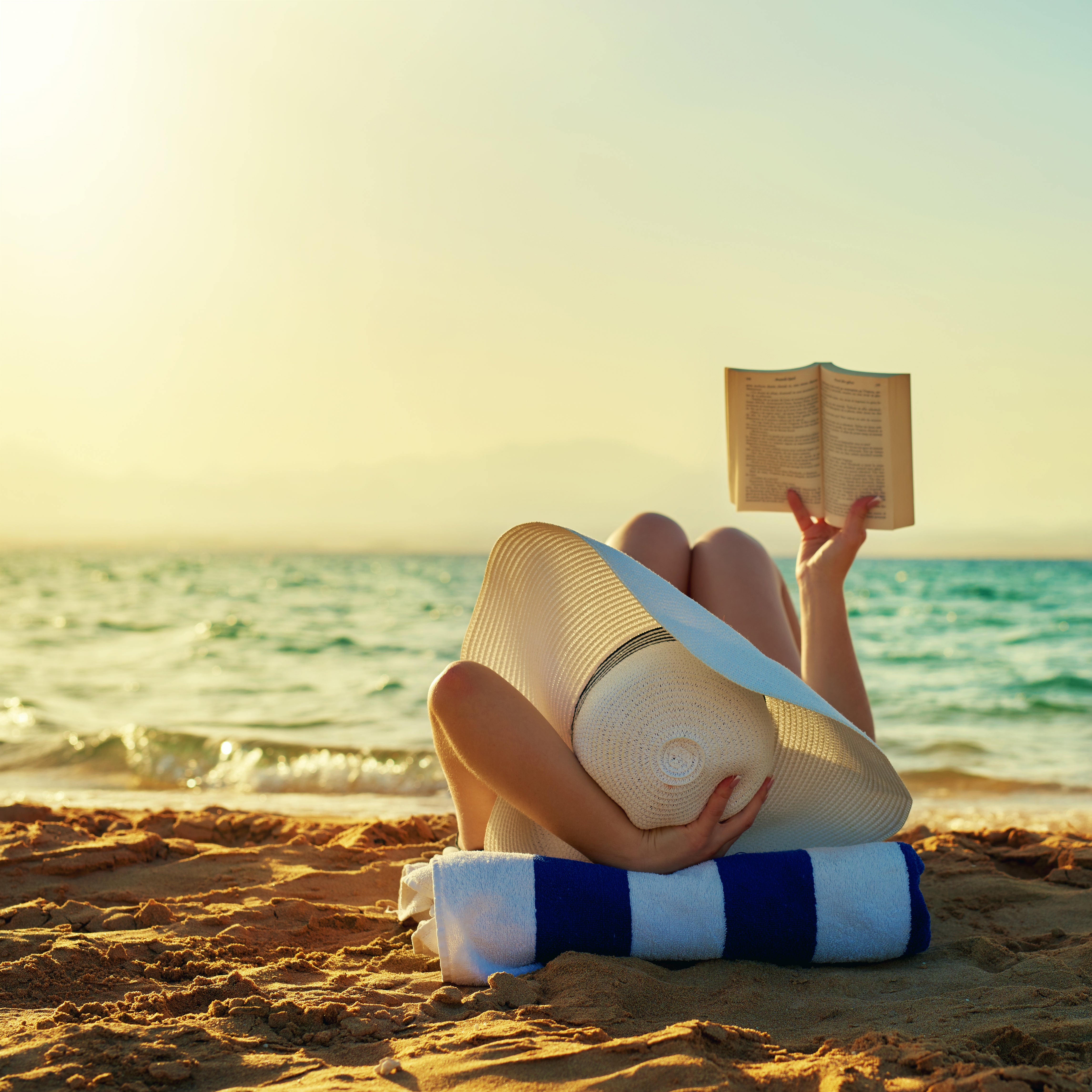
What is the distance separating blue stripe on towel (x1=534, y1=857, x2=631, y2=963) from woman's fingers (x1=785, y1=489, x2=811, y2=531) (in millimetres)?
1149

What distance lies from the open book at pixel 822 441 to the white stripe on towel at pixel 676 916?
103 cm

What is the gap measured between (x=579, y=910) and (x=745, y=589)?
110 centimetres

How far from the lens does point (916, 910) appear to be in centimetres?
186

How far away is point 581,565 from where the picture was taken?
192 centimetres

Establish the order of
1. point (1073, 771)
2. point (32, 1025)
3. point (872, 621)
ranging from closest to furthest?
point (32, 1025), point (1073, 771), point (872, 621)

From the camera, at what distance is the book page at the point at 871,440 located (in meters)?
2.33

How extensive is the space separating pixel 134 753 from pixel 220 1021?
3909mm

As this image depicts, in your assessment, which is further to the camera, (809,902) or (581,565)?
(581,565)

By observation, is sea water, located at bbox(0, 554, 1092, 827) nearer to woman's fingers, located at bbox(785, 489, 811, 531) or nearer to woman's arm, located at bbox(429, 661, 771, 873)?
woman's fingers, located at bbox(785, 489, 811, 531)

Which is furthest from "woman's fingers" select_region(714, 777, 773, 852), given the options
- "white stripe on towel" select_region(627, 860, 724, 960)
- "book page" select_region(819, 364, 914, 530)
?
"book page" select_region(819, 364, 914, 530)

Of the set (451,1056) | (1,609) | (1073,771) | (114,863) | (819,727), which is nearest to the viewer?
(451,1056)

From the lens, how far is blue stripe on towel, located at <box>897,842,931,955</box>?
6.09ft

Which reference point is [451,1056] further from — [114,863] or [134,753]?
[134,753]

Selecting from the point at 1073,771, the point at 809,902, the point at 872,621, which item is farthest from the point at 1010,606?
the point at 809,902
